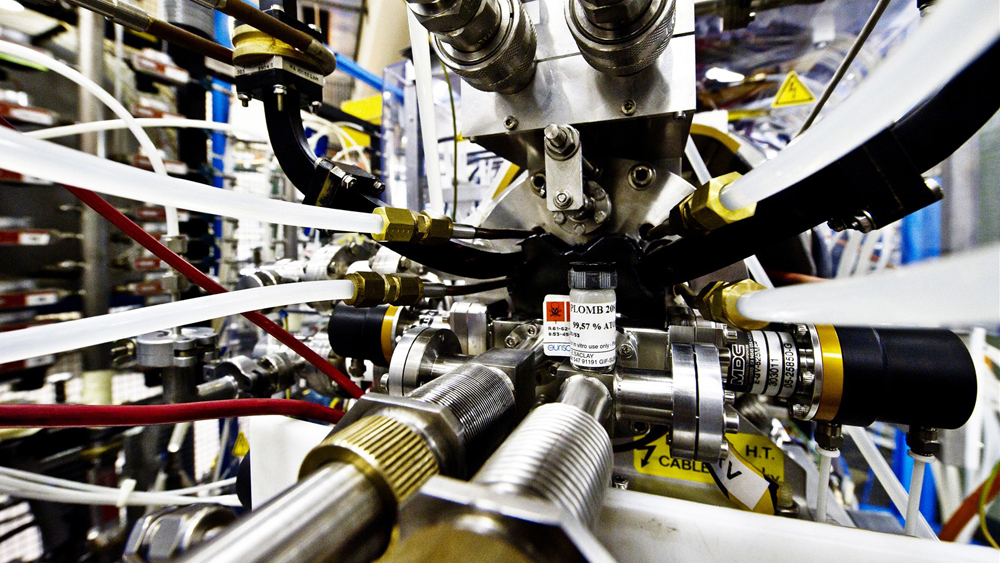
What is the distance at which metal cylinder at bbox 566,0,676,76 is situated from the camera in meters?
0.40

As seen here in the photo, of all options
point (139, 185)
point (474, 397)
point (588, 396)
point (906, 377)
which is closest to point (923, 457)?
point (906, 377)

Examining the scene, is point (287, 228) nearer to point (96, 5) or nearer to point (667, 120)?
point (96, 5)

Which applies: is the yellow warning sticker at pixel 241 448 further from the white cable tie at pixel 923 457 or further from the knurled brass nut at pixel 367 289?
the white cable tie at pixel 923 457

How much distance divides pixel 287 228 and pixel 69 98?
0.75 meters

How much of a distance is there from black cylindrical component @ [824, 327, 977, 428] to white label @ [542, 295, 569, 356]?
1.00 ft

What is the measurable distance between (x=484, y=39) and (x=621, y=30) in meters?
0.14

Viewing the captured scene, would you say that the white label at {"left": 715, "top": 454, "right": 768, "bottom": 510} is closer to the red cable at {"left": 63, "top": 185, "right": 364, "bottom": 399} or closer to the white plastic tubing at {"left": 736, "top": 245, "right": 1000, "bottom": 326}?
the white plastic tubing at {"left": 736, "top": 245, "right": 1000, "bottom": 326}

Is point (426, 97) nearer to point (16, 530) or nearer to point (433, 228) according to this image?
point (433, 228)

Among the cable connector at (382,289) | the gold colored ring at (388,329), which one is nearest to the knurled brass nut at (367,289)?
the cable connector at (382,289)

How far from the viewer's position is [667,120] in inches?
21.4

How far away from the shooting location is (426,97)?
798 millimetres

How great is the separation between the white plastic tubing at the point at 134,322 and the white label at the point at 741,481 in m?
0.58

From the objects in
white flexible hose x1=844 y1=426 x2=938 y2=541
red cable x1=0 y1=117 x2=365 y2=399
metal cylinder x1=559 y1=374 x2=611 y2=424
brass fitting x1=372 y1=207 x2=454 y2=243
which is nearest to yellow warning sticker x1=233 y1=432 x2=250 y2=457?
red cable x1=0 y1=117 x2=365 y2=399

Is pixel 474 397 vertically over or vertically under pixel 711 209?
under
